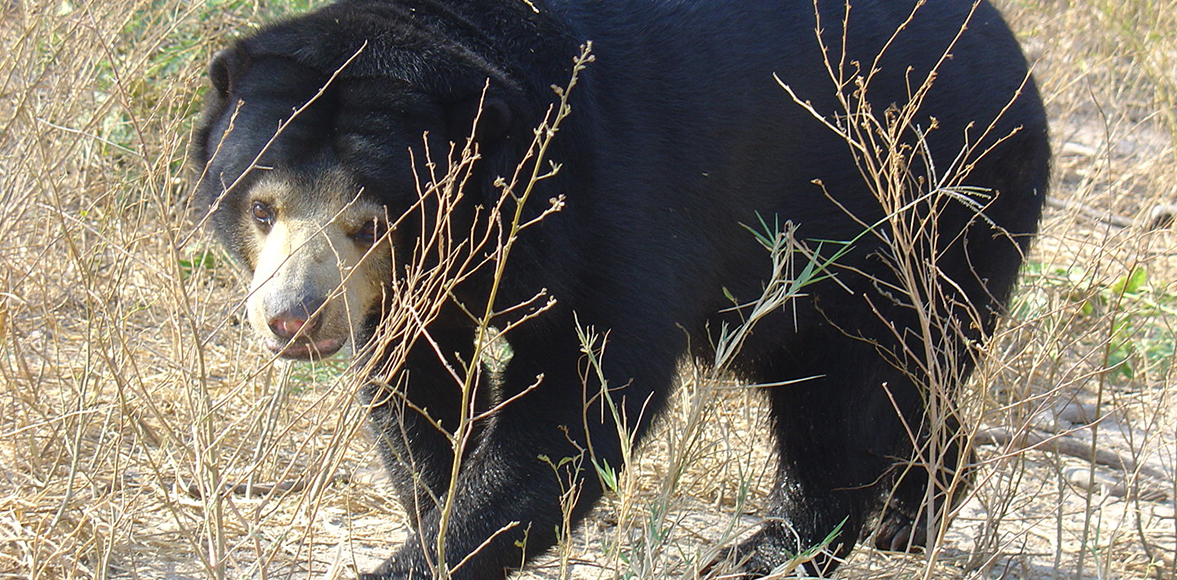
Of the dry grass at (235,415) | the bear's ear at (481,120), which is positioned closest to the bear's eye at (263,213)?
the dry grass at (235,415)

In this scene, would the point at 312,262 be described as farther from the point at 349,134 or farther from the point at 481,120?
the point at 481,120

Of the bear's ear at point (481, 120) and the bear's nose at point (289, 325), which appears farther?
the bear's ear at point (481, 120)

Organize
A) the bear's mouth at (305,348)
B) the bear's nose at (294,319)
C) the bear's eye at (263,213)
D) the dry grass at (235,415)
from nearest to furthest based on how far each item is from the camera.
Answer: the dry grass at (235,415), the bear's nose at (294,319), the bear's mouth at (305,348), the bear's eye at (263,213)

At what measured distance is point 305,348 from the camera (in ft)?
10.6

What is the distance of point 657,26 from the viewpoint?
3.81 meters

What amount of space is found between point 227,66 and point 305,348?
32.7 inches

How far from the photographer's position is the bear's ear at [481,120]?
3307 millimetres

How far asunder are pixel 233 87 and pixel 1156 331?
433cm

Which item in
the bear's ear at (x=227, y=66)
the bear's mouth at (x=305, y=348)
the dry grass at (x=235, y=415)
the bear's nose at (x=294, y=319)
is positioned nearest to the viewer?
the dry grass at (x=235, y=415)

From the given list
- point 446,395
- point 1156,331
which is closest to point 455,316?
point 446,395

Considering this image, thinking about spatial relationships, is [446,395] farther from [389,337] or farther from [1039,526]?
[1039,526]

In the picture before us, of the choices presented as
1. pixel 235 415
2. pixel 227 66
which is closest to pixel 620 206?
pixel 227 66

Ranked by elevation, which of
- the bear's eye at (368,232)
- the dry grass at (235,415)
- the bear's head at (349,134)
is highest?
the bear's head at (349,134)

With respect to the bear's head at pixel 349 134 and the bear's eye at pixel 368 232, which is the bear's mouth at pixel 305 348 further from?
the bear's eye at pixel 368 232
